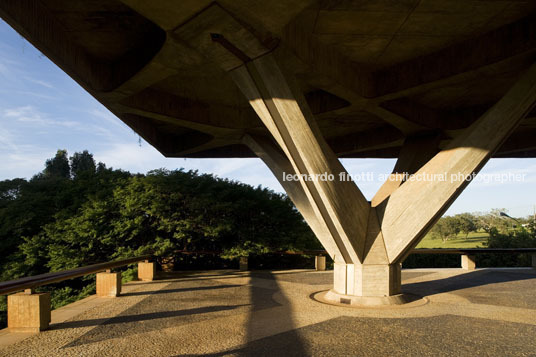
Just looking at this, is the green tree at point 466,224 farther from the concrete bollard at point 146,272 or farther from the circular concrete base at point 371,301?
the concrete bollard at point 146,272

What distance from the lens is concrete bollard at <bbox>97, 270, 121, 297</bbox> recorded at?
908cm

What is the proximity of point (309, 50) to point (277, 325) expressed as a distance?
5562 mm

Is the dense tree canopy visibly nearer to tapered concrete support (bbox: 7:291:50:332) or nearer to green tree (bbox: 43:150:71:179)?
tapered concrete support (bbox: 7:291:50:332)

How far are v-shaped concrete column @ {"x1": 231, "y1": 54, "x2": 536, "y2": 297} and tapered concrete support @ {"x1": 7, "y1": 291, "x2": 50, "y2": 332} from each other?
17.2ft

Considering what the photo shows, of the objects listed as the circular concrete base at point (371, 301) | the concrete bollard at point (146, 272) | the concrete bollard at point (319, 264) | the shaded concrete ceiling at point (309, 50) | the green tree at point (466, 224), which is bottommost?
the green tree at point (466, 224)

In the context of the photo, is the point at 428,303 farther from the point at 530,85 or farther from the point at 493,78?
the point at 493,78

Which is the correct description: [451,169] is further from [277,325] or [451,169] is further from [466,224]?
[466,224]

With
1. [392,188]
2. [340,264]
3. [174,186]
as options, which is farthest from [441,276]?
[174,186]

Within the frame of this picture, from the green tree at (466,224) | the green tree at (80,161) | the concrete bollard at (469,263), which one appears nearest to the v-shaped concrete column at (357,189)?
the concrete bollard at (469,263)

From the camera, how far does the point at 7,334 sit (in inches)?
231

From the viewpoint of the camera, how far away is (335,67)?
8.68 meters

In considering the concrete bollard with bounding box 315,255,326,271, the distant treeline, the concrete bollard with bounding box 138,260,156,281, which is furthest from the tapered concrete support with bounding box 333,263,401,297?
the distant treeline

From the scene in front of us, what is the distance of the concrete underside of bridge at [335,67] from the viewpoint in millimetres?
6609

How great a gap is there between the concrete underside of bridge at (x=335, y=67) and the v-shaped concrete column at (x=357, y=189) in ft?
0.09
